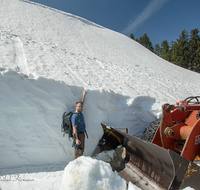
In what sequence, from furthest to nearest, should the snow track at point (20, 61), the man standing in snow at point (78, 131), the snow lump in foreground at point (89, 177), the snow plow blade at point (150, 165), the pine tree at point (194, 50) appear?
1. the pine tree at point (194, 50)
2. the snow track at point (20, 61)
3. the man standing in snow at point (78, 131)
4. the snow plow blade at point (150, 165)
5. the snow lump in foreground at point (89, 177)

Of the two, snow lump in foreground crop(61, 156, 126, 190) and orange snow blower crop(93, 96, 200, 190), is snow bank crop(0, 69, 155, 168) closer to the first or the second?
Answer: orange snow blower crop(93, 96, 200, 190)

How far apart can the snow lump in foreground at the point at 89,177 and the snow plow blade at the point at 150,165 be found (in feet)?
2.86

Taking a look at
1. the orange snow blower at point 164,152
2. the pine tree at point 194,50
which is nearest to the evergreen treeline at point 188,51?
the pine tree at point 194,50

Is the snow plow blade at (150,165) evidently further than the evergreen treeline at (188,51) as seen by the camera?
No

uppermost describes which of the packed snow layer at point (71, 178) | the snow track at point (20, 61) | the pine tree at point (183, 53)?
the pine tree at point (183, 53)

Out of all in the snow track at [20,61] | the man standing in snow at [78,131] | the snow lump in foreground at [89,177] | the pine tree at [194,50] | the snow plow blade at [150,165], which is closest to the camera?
the snow lump in foreground at [89,177]

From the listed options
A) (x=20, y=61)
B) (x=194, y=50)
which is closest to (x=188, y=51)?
(x=194, y=50)

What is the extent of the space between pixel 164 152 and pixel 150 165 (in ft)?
2.64

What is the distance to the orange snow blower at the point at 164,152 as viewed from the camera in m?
2.06

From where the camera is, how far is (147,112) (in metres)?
4.68

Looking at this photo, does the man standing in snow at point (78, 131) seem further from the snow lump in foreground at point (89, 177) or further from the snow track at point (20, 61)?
the snow track at point (20, 61)

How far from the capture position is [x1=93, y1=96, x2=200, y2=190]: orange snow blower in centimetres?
206

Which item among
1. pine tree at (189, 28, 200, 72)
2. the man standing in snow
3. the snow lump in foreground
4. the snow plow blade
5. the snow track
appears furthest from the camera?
pine tree at (189, 28, 200, 72)

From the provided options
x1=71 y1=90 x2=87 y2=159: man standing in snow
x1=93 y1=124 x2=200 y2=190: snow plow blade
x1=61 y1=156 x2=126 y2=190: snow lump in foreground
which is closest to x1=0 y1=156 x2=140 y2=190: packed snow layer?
x1=61 y1=156 x2=126 y2=190: snow lump in foreground
